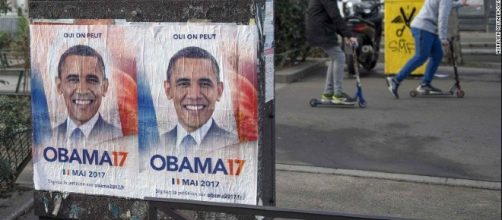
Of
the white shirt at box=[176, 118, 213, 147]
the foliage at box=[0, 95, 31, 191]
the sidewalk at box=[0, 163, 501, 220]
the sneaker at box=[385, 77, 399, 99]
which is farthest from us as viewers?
the sneaker at box=[385, 77, 399, 99]

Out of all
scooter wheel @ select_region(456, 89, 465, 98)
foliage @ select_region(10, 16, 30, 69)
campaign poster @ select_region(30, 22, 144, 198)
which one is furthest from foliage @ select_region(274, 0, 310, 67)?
campaign poster @ select_region(30, 22, 144, 198)

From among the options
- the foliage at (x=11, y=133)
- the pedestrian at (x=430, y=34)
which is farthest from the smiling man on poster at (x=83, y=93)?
the pedestrian at (x=430, y=34)

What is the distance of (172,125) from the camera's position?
3941 millimetres

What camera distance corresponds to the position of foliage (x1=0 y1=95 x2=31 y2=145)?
476 centimetres

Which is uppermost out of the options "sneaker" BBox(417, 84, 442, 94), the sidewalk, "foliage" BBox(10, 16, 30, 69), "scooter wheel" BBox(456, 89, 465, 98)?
"foliage" BBox(10, 16, 30, 69)

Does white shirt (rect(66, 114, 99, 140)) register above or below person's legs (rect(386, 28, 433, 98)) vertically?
below

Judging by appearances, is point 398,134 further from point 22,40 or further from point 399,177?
point 22,40

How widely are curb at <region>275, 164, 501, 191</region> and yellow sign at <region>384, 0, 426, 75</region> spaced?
15.9 ft

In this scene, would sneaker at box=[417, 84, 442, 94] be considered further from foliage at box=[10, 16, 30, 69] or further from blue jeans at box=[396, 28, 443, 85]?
foliage at box=[10, 16, 30, 69]

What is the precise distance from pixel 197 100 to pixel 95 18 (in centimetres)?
76

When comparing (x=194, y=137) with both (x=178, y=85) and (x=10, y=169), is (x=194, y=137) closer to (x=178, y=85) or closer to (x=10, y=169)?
(x=178, y=85)

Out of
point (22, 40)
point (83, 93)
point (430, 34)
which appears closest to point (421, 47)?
point (430, 34)

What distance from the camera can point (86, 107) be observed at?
4.11 meters

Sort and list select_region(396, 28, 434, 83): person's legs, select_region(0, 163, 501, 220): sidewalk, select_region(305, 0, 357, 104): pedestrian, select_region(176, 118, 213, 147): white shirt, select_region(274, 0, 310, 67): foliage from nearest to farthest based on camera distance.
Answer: select_region(176, 118, 213, 147): white shirt, select_region(0, 163, 501, 220): sidewalk, select_region(305, 0, 357, 104): pedestrian, select_region(396, 28, 434, 83): person's legs, select_region(274, 0, 310, 67): foliage
